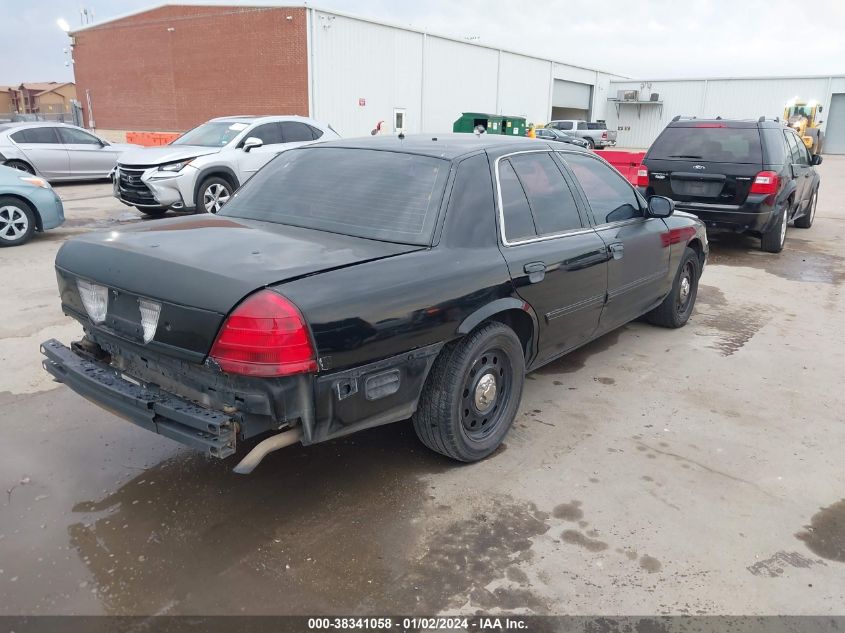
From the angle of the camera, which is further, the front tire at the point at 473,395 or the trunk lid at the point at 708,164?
the trunk lid at the point at 708,164

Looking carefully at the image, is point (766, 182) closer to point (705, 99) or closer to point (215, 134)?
point (215, 134)

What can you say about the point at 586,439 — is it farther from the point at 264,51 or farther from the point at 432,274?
the point at 264,51

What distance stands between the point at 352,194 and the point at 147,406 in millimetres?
1538

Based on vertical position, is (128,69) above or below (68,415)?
above

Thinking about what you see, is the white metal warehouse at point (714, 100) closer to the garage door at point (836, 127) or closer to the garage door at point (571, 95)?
the garage door at point (836, 127)

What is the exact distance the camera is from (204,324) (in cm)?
255

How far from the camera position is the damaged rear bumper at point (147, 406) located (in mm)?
2564

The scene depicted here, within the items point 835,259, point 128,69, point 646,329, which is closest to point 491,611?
point 646,329

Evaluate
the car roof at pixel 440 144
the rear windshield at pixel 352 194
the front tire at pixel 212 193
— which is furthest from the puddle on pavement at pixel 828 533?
the front tire at pixel 212 193

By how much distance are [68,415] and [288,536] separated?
196 centimetres

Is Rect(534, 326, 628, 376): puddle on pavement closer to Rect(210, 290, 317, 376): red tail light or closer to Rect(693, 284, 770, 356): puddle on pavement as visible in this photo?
Rect(693, 284, 770, 356): puddle on pavement

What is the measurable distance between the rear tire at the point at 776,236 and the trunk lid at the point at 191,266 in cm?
774

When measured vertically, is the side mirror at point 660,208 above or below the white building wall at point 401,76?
below

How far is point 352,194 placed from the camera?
3.55 meters
